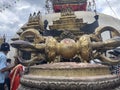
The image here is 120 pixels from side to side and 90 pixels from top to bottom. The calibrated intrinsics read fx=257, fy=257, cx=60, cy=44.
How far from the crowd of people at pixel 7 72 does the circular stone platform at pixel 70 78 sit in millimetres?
1453

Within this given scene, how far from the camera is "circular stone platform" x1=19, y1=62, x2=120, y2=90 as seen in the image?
5.55 feet

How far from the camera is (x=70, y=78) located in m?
1.71

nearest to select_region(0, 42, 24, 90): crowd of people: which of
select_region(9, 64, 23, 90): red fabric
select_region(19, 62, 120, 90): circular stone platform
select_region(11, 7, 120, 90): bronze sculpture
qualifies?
select_region(9, 64, 23, 90): red fabric

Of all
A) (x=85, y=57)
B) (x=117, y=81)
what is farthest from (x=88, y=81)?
(x=85, y=57)

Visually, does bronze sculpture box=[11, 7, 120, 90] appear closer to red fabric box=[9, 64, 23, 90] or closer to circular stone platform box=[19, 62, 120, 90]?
circular stone platform box=[19, 62, 120, 90]

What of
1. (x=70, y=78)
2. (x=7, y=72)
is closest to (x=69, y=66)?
(x=70, y=78)

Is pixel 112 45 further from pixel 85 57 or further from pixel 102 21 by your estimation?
pixel 102 21

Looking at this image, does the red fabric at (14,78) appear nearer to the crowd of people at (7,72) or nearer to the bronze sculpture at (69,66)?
the crowd of people at (7,72)

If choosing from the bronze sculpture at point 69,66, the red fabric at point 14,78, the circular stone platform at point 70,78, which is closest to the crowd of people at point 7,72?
the red fabric at point 14,78

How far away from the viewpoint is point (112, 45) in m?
2.06

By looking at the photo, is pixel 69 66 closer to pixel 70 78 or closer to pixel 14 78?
pixel 70 78

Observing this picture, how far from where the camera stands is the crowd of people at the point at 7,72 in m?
3.41

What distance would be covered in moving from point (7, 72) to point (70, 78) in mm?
2073

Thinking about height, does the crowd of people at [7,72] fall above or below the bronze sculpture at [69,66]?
below
